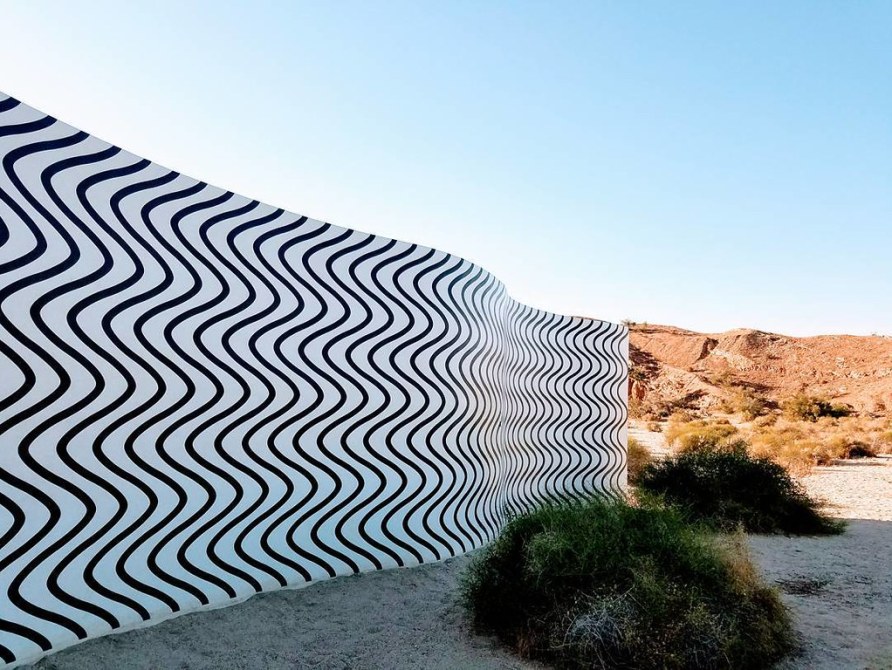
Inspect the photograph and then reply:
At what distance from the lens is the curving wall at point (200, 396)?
3506 millimetres

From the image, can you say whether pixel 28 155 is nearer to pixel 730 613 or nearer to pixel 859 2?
pixel 730 613

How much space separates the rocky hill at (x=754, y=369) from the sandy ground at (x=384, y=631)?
91.2 ft

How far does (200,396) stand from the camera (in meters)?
4.26

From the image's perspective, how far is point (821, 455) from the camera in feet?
50.3

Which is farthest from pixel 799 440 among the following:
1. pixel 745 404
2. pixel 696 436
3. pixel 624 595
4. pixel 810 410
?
pixel 624 595

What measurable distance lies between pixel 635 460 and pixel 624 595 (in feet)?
29.4

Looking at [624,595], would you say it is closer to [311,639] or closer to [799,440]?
[311,639]

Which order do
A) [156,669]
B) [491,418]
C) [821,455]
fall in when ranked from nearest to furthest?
[156,669] → [491,418] → [821,455]

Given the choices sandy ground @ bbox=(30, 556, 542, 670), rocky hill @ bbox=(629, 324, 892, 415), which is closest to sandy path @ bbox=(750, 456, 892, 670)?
sandy ground @ bbox=(30, 556, 542, 670)

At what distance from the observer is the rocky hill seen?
3403cm

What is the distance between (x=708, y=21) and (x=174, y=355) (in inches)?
355

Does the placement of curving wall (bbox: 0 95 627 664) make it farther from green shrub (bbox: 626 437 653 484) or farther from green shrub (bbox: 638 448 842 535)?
green shrub (bbox: 626 437 653 484)

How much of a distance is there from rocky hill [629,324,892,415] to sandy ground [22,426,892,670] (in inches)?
1095

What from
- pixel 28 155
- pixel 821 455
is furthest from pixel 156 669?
pixel 821 455
